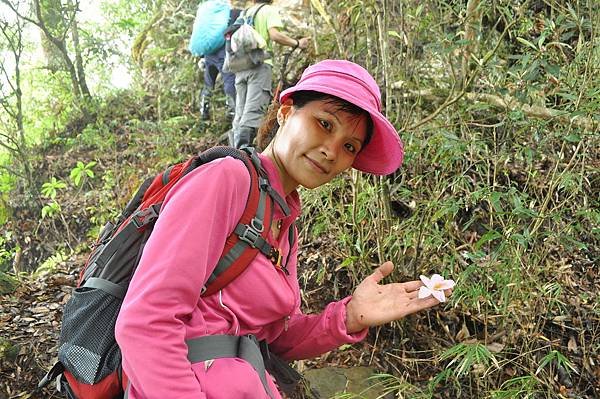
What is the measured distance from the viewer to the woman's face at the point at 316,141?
5.53ft

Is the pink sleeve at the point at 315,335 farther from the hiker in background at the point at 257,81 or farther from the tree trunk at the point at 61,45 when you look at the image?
the tree trunk at the point at 61,45

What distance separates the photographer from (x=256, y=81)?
17.9 feet

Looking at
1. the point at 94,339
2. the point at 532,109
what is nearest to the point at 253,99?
the point at 532,109

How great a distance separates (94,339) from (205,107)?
6.41 meters

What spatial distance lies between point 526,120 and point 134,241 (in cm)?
204

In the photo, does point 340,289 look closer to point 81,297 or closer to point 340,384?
point 340,384

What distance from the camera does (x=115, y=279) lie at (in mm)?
1440

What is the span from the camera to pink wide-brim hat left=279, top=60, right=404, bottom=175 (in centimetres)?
165

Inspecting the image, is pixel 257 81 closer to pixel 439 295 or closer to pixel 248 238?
pixel 439 295

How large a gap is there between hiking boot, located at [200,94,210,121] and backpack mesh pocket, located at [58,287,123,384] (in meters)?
6.31

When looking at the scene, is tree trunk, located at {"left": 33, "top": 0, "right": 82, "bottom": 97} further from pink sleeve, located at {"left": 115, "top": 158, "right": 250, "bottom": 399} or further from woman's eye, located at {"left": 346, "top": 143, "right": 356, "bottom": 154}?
pink sleeve, located at {"left": 115, "top": 158, "right": 250, "bottom": 399}

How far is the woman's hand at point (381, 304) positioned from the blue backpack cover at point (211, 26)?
456 cm

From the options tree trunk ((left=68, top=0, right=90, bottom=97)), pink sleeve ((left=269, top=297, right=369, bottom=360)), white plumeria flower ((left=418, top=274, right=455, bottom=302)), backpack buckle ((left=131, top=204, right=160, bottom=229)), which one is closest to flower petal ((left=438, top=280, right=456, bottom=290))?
white plumeria flower ((left=418, top=274, right=455, bottom=302))

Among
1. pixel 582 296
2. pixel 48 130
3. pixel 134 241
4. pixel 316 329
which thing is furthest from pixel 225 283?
pixel 48 130
